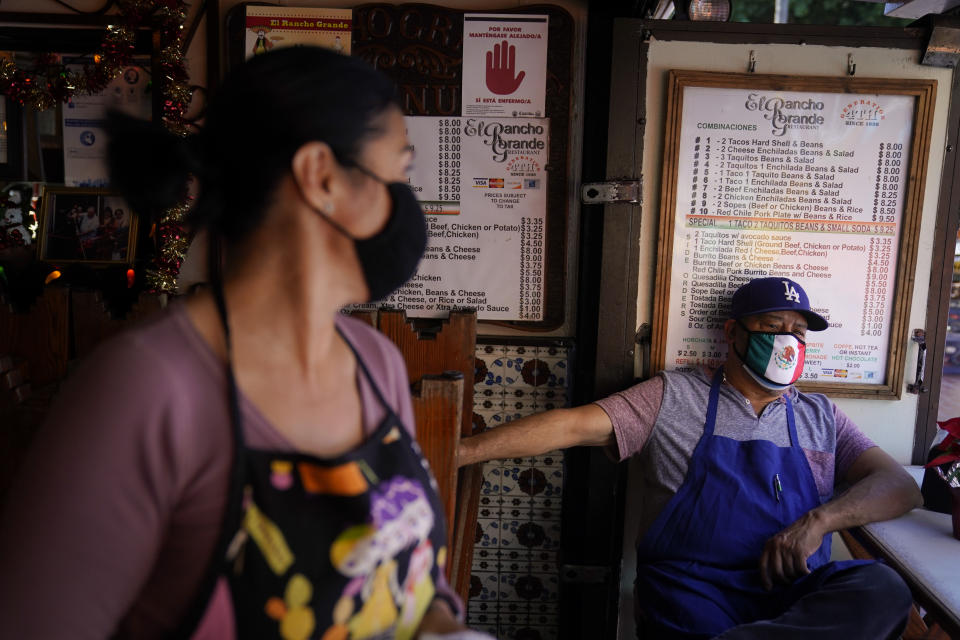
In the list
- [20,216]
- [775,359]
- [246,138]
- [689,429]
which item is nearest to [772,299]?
[775,359]

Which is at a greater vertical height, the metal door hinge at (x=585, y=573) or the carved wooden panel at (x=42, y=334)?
the carved wooden panel at (x=42, y=334)

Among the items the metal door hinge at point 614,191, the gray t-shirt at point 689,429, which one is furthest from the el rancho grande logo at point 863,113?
the gray t-shirt at point 689,429

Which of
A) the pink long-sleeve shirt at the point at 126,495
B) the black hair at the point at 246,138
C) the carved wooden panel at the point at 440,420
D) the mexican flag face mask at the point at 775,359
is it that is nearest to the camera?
the pink long-sleeve shirt at the point at 126,495

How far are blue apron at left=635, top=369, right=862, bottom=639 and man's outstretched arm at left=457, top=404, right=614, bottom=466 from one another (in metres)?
0.33

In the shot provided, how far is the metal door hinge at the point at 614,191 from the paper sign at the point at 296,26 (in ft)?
A: 3.46

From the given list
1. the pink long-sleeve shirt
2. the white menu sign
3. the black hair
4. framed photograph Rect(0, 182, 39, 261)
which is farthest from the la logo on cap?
framed photograph Rect(0, 182, 39, 261)

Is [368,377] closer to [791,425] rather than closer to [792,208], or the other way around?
[791,425]

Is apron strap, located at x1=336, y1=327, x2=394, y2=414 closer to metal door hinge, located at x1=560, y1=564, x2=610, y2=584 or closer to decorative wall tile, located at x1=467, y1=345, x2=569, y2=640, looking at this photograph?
decorative wall tile, located at x1=467, y1=345, x2=569, y2=640

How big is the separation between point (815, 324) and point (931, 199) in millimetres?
695

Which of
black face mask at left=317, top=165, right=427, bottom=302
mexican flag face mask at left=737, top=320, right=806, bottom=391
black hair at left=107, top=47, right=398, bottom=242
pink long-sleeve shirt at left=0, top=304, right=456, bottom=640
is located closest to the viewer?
pink long-sleeve shirt at left=0, top=304, right=456, bottom=640

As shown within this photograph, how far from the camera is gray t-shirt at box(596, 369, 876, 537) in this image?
217 cm

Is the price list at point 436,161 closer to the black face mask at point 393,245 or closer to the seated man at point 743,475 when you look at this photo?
the seated man at point 743,475

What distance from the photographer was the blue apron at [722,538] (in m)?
1.97

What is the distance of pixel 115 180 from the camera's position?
942 millimetres
